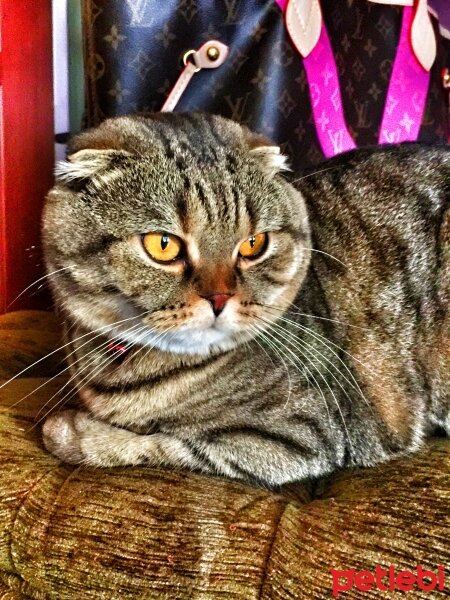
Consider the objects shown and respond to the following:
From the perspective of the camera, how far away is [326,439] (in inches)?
39.5

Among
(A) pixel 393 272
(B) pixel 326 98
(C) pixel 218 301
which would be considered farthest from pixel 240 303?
(B) pixel 326 98

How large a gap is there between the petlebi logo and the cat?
261mm

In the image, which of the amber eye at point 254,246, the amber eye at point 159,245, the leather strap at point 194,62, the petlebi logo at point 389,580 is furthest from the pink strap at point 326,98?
the petlebi logo at point 389,580

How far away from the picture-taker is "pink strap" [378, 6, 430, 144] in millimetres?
1628

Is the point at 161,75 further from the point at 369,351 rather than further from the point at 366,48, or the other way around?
the point at 369,351

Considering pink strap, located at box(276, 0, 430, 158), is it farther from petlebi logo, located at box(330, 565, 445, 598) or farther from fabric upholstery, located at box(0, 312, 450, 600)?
petlebi logo, located at box(330, 565, 445, 598)

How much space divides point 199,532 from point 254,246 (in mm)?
421

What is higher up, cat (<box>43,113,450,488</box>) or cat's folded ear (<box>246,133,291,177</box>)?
cat's folded ear (<box>246,133,291,177</box>)

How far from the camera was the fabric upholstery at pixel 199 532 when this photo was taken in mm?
734

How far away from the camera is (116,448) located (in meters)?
0.95

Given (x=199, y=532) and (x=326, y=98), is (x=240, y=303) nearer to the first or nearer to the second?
(x=199, y=532)

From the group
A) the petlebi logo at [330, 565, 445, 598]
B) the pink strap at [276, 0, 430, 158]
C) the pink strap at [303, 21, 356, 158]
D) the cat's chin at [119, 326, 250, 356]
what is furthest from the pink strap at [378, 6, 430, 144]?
the petlebi logo at [330, 565, 445, 598]

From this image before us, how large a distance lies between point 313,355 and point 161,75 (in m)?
0.76

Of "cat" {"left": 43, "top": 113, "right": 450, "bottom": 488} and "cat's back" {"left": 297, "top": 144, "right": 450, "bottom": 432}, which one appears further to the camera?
"cat's back" {"left": 297, "top": 144, "right": 450, "bottom": 432}
